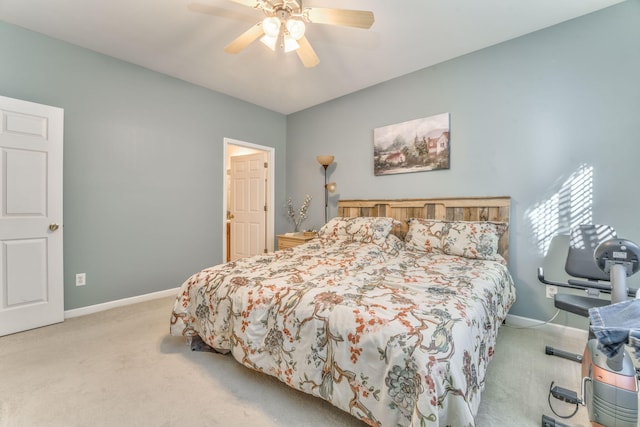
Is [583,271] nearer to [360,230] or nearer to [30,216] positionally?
[360,230]

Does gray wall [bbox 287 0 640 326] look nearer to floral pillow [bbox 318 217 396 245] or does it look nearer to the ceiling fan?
floral pillow [bbox 318 217 396 245]

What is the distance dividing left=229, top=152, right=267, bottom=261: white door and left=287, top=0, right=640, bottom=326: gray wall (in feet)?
7.04

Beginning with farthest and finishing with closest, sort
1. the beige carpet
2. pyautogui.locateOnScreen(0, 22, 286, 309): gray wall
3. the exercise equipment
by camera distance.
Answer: pyautogui.locateOnScreen(0, 22, 286, 309): gray wall → the beige carpet → the exercise equipment

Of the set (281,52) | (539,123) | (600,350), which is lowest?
(600,350)

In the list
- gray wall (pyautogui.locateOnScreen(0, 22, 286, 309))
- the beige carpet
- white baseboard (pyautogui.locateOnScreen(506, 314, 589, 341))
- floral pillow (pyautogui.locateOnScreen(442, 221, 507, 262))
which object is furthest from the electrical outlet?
white baseboard (pyautogui.locateOnScreen(506, 314, 589, 341))

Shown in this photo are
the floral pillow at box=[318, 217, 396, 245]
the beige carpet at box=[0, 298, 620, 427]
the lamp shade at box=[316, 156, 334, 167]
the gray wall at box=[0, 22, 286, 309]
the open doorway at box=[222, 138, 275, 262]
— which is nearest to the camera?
the beige carpet at box=[0, 298, 620, 427]

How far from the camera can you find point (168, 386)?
5.49 ft

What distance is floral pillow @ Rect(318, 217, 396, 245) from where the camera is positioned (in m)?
2.99

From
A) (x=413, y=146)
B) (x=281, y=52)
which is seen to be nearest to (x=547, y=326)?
(x=413, y=146)

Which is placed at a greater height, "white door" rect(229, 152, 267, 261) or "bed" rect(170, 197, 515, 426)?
"white door" rect(229, 152, 267, 261)

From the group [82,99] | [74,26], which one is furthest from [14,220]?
[74,26]

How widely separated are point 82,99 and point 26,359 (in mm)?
2337

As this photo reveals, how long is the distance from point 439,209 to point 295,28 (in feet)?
7.36

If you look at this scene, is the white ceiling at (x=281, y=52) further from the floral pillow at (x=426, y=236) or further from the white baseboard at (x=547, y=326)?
the white baseboard at (x=547, y=326)
